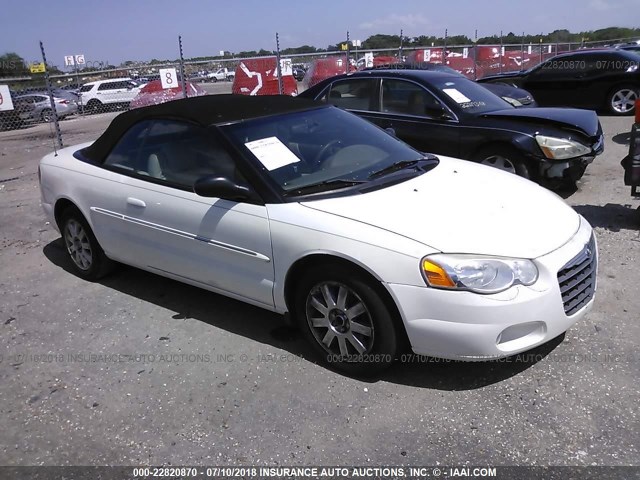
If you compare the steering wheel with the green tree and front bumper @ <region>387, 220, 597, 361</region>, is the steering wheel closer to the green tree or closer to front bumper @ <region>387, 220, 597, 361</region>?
front bumper @ <region>387, 220, 597, 361</region>

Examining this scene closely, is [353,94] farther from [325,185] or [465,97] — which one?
[325,185]

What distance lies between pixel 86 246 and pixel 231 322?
162 cm

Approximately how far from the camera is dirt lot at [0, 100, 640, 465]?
267 cm

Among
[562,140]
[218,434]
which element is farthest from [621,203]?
[218,434]

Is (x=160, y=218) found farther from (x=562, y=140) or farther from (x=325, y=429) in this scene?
(x=562, y=140)

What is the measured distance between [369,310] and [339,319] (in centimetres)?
25

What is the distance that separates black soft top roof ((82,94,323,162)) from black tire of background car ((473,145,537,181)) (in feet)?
9.19

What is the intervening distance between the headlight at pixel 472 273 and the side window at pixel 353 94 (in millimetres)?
4648

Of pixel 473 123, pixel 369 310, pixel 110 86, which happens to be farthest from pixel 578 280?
pixel 110 86

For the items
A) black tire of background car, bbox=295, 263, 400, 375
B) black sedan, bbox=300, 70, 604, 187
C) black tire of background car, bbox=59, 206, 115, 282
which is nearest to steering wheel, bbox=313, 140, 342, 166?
black tire of background car, bbox=295, 263, 400, 375

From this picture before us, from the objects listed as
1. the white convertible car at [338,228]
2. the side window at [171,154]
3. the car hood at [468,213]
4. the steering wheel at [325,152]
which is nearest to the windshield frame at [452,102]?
the white convertible car at [338,228]

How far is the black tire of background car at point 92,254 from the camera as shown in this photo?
456cm

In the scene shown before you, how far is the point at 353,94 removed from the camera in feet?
23.8

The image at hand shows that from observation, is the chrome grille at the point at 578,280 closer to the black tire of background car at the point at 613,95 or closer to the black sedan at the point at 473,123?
the black sedan at the point at 473,123
